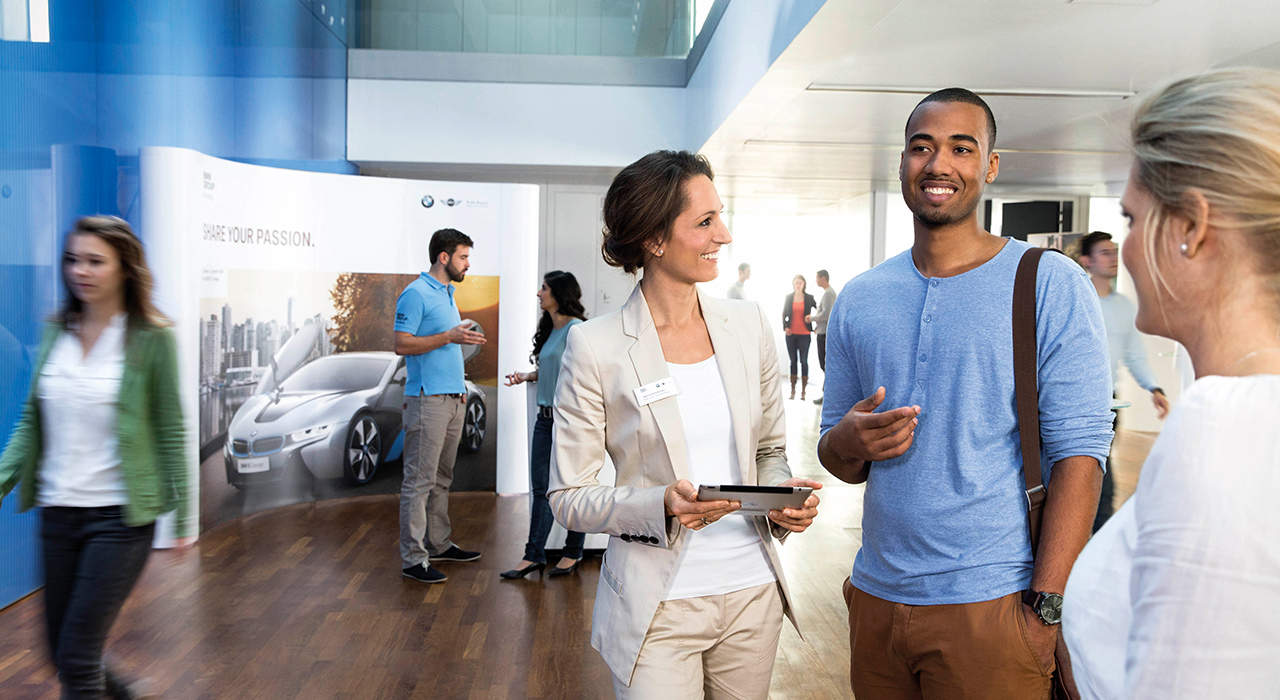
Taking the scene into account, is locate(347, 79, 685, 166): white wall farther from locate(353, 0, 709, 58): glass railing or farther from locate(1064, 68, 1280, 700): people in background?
locate(1064, 68, 1280, 700): people in background

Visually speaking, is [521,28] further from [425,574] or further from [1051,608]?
Answer: [1051,608]

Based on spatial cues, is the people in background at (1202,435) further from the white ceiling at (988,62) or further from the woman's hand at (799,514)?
the white ceiling at (988,62)

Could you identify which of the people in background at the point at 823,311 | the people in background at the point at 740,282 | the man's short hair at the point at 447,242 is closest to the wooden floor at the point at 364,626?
the man's short hair at the point at 447,242

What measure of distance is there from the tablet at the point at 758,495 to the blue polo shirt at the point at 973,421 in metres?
0.19

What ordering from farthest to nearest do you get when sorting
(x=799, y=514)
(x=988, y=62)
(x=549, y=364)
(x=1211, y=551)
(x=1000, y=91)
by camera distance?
1. (x=1000, y=91)
2. (x=988, y=62)
3. (x=549, y=364)
4. (x=799, y=514)
5. (x=1211, y=551)

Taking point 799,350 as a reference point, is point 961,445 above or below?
above

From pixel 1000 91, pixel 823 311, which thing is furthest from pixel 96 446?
pixel 823 311

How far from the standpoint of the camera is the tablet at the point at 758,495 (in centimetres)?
155

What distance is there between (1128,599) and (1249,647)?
0.12 meters

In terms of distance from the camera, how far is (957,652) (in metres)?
1.49

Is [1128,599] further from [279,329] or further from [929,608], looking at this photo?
[279,329]

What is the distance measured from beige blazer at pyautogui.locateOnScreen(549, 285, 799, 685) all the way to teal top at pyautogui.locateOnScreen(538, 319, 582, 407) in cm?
291

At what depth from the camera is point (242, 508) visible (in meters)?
6.21

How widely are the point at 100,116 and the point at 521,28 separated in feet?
15.6
